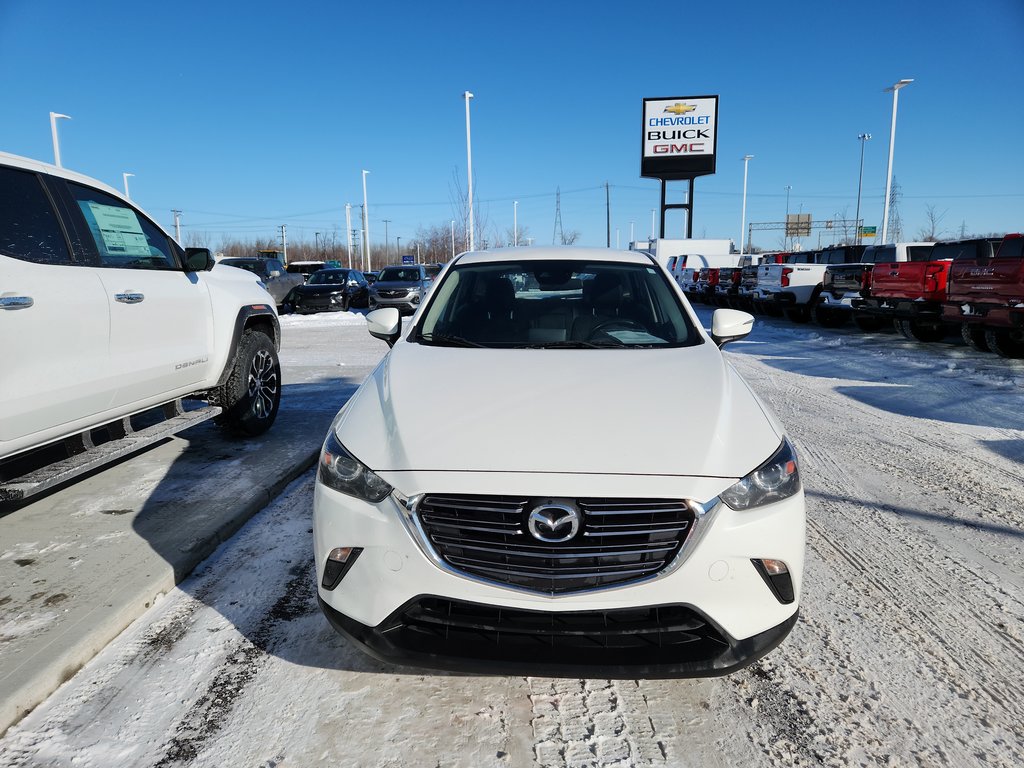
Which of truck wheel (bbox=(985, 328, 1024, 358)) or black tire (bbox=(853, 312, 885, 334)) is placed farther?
black tire (bbox=(853, 312, 885, 334))

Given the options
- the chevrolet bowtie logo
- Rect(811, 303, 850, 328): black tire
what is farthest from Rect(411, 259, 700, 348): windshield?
the chevrolet bowtie logo

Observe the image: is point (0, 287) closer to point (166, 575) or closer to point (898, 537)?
point (166, 575)

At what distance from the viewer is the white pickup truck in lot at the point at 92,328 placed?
312cm

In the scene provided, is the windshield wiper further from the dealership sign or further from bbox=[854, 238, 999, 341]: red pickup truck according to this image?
the dealership sign

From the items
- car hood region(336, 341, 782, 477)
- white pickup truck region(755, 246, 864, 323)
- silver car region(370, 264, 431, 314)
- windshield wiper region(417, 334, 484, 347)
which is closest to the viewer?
car hood region(336, 341, 782, 477)

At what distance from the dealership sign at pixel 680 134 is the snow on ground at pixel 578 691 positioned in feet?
101

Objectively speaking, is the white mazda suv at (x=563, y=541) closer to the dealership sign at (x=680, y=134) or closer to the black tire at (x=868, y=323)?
the black tire at (x=868, y=323)

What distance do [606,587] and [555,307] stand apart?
1.94m

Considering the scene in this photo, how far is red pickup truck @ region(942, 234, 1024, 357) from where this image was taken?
877cm

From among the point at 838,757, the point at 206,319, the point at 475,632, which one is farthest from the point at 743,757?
the point at 206,319

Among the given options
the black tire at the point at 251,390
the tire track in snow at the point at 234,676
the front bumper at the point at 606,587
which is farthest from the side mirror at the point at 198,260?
the front bumper at the point at 606,587

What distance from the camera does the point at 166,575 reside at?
3111 mm

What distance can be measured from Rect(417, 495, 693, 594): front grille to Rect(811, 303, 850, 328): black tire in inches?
567

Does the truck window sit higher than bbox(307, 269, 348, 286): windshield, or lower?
higher
